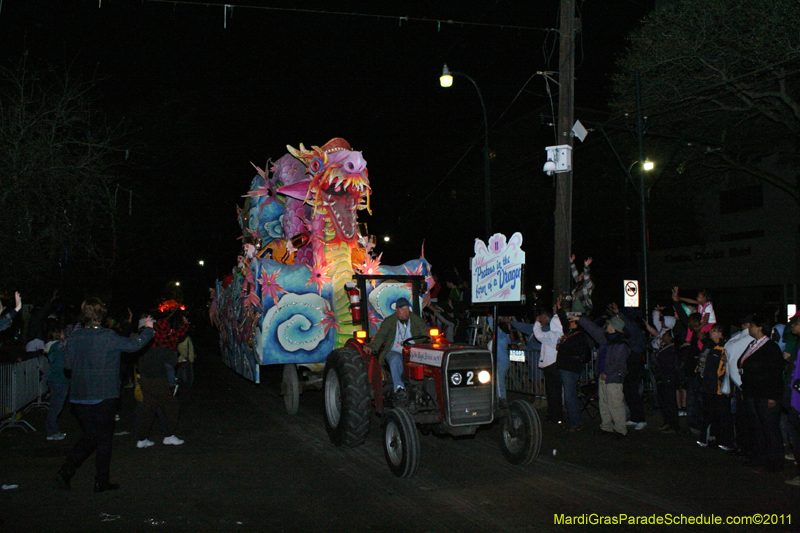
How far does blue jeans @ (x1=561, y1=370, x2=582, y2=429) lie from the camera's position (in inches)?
382

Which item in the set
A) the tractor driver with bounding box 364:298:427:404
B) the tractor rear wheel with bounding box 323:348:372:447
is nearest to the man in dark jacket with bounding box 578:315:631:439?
the tractor driver with bounding box 364:298:427:404

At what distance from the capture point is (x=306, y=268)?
11.2 m

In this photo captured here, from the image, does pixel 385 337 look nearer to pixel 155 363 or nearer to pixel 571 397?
pixel 155 363

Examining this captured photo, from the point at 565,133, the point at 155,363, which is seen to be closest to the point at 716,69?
the point at 565,133

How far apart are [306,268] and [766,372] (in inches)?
280

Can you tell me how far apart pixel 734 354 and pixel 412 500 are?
450 centimetres

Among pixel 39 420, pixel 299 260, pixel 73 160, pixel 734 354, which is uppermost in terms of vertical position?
pixel 73 160

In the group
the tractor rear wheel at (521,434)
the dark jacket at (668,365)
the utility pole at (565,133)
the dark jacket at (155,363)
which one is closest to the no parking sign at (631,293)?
the utility pole at (565,133)

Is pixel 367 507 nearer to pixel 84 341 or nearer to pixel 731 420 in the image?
pixel 84 341

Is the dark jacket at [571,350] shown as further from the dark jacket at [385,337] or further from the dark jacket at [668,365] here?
the dark jacket at [385,337]

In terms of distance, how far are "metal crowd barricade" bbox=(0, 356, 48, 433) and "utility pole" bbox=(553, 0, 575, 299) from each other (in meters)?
9.33

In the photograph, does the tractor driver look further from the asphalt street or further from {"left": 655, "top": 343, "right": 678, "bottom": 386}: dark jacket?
{"left": 655, "top": 343, "right": 678, "bottom": 386}: dark jacket

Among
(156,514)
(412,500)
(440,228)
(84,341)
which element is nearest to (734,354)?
(412,500)

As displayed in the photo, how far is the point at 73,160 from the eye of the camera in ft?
48.4
